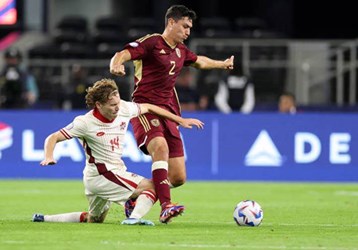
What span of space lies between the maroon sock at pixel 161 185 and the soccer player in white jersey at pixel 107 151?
0.20 ft

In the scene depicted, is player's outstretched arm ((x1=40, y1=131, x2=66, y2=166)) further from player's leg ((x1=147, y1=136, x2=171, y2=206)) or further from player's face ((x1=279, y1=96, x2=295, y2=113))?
player's face ((x1=279, y1=96, x2=295, y2=113))

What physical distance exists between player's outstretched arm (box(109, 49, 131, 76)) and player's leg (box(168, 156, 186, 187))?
49.3 inches

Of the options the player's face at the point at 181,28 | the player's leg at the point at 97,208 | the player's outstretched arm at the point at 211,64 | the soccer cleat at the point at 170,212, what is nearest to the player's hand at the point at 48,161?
the player's leg at the point at 97,208

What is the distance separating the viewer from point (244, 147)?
805 inches

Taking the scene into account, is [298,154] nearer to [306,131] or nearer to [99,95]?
[306,131]

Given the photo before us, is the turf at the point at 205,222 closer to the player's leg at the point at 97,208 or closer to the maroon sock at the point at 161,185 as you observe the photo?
the player's leg at the point at 97,208

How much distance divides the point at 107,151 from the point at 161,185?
62cm

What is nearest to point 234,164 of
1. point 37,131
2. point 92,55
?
point 37,131

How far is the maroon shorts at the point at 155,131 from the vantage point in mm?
12219

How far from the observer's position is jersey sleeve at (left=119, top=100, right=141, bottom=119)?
11711 mm

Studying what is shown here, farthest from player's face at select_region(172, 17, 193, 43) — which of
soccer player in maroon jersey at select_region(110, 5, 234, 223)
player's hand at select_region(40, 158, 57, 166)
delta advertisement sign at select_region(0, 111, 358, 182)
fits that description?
delta advertisement sign at select_region(0, 111, 358, 182)

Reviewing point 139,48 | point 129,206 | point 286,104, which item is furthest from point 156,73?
point 286,104

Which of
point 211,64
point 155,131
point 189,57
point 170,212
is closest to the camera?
point 170,212

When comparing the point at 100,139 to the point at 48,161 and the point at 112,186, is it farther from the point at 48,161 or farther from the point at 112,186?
the point at 48,161
